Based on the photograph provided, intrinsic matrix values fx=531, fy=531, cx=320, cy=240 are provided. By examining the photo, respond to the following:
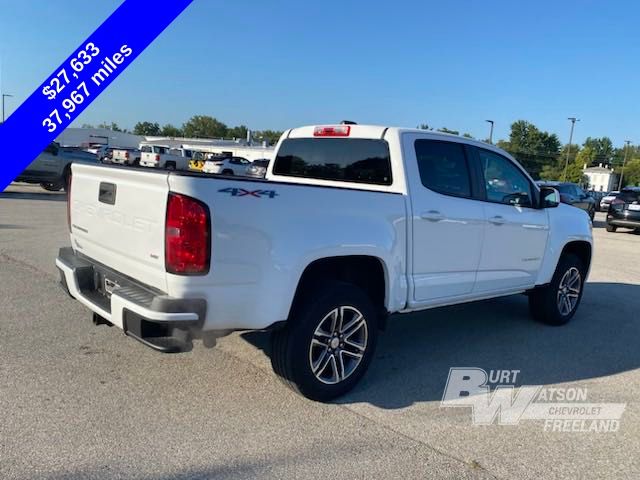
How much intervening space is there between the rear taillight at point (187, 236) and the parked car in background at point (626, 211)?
19365 millimetres

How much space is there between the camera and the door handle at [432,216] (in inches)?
166

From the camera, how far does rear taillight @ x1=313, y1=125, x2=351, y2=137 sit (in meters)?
4.73

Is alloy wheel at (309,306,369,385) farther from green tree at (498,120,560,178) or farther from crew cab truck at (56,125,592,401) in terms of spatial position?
green tree at (498,120,560,178)

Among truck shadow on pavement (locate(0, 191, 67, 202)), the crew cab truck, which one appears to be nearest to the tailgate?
the crew cab truck

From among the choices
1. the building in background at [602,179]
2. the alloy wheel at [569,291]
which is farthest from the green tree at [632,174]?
the alloy wheel at [569,291]

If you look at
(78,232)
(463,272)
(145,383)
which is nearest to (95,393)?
(145,383)

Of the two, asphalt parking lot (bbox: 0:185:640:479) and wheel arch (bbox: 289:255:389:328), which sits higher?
wheel arch (bbox: 289:255:389:328)

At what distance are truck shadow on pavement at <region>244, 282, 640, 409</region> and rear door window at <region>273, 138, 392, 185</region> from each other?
160 cm

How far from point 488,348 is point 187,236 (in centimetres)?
341

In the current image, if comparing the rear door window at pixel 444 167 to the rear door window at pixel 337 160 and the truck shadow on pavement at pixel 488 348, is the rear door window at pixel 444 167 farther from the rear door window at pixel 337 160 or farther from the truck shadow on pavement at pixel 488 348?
the truck shadow on pavement at pixel 488 348

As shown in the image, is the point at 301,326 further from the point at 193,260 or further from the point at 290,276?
the point at 193,260

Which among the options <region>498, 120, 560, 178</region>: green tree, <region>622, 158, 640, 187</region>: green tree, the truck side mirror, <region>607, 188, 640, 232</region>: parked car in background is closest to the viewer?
the truck side mirror

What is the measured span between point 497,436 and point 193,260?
226 cm

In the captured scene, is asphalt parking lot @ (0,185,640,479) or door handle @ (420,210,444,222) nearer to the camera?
asphalt parking lot @ (0,185,640,479)
